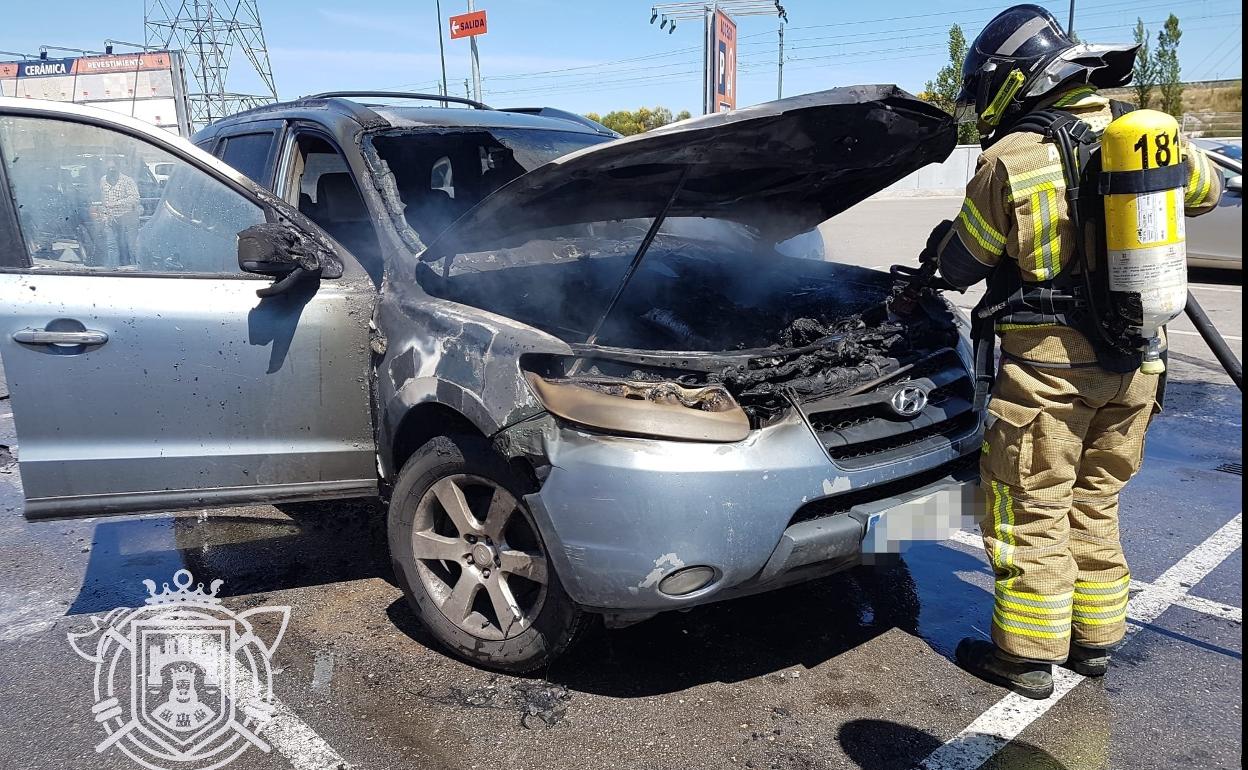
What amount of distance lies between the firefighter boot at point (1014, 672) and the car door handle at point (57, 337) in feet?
10.2

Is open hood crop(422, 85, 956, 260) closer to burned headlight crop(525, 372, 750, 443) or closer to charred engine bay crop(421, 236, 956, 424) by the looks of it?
charred engine bay crop(421, 236, 956, 424)

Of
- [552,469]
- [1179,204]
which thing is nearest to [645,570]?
[552,469]

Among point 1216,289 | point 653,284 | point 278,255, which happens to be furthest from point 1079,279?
point 1216,289

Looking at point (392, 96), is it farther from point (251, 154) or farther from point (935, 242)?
point (935, 242)

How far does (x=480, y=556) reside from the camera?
275 centimetres

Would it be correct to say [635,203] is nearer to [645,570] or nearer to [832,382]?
[832,382]

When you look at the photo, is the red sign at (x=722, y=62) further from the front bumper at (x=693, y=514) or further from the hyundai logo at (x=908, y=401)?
the front bumper at (x=693, y=514)

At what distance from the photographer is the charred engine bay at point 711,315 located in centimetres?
264

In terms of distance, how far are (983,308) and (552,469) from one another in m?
1.47

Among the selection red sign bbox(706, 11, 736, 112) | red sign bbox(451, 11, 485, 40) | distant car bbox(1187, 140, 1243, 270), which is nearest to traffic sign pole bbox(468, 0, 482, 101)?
red sign bbox(451, 11, 485, 40)

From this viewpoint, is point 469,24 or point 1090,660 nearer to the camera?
point 1090,660

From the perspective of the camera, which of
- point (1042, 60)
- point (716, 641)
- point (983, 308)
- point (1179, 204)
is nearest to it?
point (1179, 204)

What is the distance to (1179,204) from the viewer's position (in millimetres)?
2322

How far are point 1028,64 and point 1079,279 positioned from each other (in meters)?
0.68
